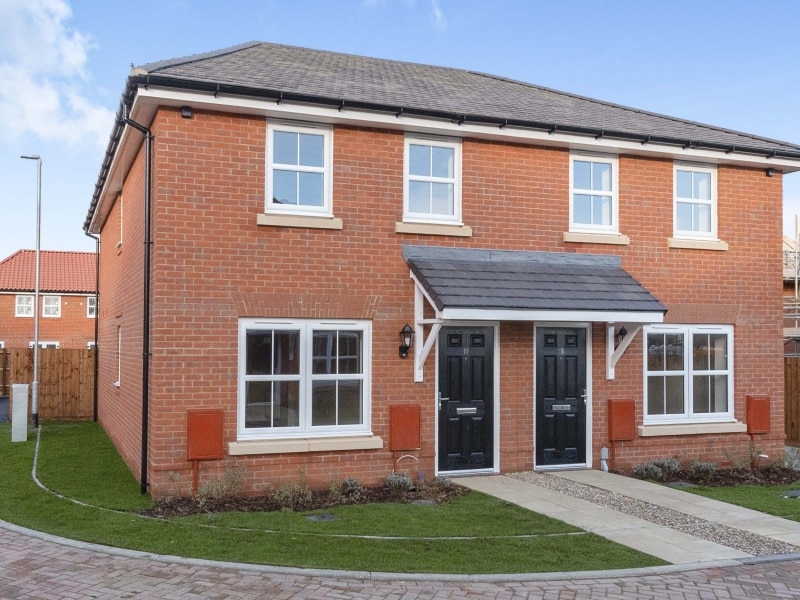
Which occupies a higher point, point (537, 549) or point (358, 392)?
point (358, 392)

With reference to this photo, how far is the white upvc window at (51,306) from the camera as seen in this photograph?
38.0 m

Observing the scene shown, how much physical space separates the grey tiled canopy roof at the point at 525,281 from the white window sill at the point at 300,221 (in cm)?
111

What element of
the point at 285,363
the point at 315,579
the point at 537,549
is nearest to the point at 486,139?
the point at 285,363

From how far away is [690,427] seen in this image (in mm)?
11984

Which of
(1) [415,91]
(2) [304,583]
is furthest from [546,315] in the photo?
(2) [304,583]

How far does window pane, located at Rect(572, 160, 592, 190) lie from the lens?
11.7 meters

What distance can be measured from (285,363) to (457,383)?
2537 mm

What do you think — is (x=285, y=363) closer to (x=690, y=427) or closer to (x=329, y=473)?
(x=329, y=473)

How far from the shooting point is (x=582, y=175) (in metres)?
11.8

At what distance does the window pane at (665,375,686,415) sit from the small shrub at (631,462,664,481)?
1112 millimetres

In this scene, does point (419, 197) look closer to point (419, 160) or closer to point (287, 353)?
point (419, 160)

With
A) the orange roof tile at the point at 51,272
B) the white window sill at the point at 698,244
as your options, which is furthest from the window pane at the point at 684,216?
the orange roof tile at the point at 51,272

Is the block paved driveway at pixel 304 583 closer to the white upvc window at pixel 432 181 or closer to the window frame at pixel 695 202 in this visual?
the white upvc window at pixel 432 181

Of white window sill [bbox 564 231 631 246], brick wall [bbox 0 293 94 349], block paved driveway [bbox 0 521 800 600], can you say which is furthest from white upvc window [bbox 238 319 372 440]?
brick wall [bbox 0 293 94 349]
